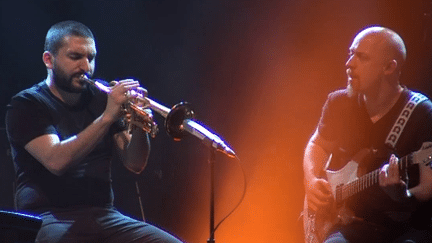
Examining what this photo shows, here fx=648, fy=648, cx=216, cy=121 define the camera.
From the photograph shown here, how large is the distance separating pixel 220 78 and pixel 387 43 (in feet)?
6.12

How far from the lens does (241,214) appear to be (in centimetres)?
544

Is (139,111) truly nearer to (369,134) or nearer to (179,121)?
(179,121)

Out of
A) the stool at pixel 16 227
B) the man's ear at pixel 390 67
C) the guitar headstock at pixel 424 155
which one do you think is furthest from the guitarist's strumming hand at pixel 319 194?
the stool at pixel 16 227

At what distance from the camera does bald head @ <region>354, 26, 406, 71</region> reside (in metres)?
3.85

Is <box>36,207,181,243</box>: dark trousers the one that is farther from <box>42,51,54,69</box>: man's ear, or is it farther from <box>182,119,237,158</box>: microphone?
<box>42,51,54,69</box>: man's ear

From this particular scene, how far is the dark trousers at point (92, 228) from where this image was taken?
355 cm

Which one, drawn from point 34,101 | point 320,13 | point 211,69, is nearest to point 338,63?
point 320,13

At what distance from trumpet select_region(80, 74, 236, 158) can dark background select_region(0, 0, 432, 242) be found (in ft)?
5.39

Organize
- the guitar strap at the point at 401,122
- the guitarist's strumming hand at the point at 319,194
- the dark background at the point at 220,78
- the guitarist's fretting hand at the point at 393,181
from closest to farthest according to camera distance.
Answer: the guitarist's fretting hand at the point at 393,181 < the guitar strap at the point at 401,122 < the guitarist's strumming hand at the point at 319,194 < the dark background at the point at 220,78

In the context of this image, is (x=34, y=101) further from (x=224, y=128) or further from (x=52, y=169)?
(x=224, y=128)

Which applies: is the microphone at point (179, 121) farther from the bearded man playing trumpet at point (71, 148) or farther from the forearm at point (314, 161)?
the forearm at point (314, 161)

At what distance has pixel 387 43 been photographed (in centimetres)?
386

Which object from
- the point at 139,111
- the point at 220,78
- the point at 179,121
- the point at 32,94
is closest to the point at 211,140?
the point at 179,121

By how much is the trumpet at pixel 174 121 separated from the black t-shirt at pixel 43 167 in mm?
237
